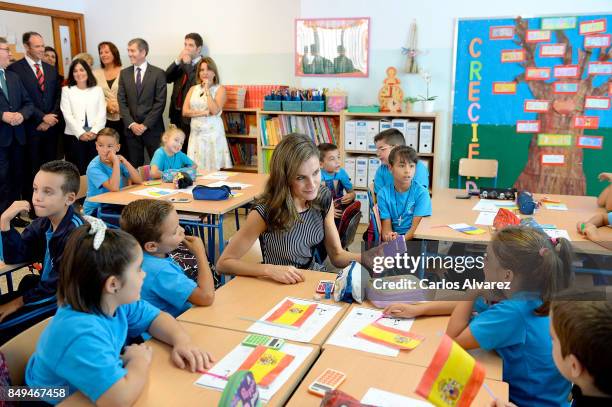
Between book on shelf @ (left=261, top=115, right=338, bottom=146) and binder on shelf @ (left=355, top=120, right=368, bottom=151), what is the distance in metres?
0.34

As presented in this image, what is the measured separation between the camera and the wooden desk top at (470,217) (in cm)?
288

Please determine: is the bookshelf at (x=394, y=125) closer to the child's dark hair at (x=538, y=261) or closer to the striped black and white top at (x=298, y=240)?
the striped black and white top at (x=298, y=240)

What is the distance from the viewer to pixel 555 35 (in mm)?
4875

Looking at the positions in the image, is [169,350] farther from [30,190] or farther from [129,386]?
[30,190]

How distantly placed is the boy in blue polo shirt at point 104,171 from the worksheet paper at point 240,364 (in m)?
2.71

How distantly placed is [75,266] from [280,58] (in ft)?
16.4

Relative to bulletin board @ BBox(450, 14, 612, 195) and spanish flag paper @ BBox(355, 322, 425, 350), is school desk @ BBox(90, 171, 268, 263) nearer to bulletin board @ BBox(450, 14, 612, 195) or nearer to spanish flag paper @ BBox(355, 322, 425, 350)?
spanish flag paper @ BBox(355, 322, 425, 350)

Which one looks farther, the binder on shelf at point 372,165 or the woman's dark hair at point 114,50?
the woman's dark hair at point 114,50

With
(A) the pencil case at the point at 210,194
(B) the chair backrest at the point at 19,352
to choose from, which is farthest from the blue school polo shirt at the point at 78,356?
(A) the pencil case at the point at 210,194

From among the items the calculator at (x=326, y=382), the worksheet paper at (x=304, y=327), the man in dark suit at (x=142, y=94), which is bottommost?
the calculator at (x=326, y=382)

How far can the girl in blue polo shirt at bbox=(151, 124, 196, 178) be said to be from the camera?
452 cm

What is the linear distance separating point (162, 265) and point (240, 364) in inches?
24.0

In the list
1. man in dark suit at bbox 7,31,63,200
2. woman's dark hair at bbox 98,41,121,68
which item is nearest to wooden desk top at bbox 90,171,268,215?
man in dark suit at bbox 7,31,63,200

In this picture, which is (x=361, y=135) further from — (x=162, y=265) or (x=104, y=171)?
(x=162, y=265)
